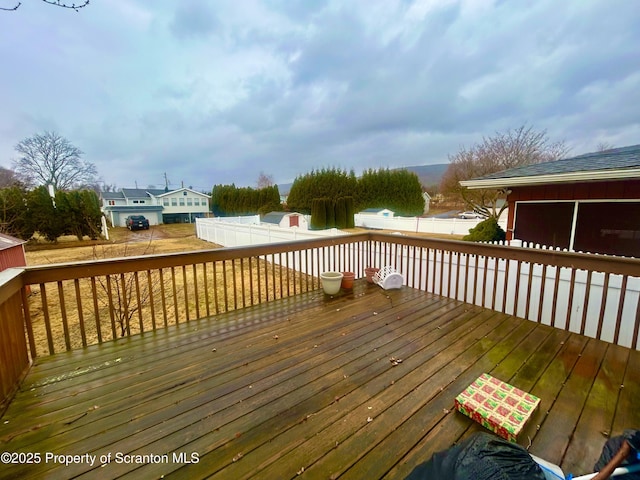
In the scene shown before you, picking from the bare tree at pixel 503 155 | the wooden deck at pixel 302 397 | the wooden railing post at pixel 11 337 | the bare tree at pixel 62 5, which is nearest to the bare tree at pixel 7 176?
the wooden railing post at pixel 11 337

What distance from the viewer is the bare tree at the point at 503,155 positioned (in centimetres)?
1238

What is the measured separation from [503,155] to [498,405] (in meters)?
14.8

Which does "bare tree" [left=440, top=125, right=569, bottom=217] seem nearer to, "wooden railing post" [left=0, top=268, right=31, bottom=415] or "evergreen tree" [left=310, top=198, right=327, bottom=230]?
"evergreen tree" [left=310, top=198, right=327, bottom=230]

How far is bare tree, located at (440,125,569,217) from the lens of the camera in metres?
12.4

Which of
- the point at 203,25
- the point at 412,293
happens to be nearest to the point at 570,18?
the point at 412,293

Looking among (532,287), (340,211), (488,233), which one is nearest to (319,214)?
(340,211)

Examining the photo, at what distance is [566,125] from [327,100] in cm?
1263

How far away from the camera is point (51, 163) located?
2002 centimetres

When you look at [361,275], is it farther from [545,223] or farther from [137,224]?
[137,224]

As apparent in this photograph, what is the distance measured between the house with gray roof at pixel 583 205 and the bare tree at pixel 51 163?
91.9 feet

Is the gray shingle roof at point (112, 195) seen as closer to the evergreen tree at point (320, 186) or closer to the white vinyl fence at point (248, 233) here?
the evergreen tree at point (320, 186)

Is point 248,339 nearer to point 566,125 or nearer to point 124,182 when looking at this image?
point 566,125

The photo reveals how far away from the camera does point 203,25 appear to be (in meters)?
4.66

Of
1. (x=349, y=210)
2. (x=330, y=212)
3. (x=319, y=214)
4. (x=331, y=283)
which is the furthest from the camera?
(x=349, y=210)
